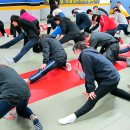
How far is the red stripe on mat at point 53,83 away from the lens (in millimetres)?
3863

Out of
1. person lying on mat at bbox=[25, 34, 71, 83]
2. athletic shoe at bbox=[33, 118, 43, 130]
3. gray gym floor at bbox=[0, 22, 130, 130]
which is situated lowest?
gray gym floor at bbox=[0, 22, 130, 130]

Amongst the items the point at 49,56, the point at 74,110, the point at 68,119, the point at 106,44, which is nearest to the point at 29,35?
the point at 49,56

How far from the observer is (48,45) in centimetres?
446

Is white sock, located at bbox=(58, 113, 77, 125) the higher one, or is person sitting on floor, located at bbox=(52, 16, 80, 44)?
person sitting on floor, located at bbox=(52, 16, 80, 44)

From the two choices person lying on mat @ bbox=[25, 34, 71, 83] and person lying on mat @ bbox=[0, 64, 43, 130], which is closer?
person lying on mat @ bbox=[0, 64, 43, 130]

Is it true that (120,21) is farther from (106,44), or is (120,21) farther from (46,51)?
(46,51)

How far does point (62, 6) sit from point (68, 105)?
9.18 m

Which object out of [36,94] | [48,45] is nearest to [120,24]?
[48,45]

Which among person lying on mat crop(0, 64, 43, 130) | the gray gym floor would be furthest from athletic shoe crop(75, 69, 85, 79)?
person lying on mat crop(0, 64, 43, 130)

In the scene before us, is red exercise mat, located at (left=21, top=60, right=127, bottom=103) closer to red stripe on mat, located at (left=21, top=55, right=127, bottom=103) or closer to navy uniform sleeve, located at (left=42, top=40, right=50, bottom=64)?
red stripe on mat, located at (left=21, top=55, right=127, bottom=103)

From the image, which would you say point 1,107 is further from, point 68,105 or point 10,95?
point 68,105

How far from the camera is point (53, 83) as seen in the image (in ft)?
14.0

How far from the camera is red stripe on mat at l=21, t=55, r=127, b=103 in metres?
3.86

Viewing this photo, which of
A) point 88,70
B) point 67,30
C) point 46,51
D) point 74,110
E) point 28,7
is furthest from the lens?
point 28,7
